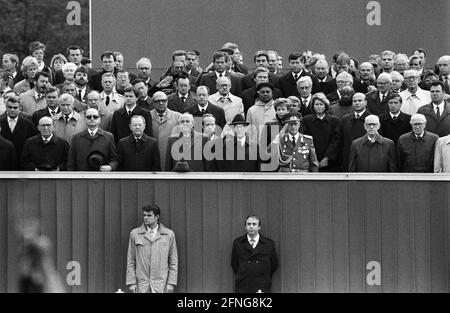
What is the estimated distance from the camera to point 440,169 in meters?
21.0

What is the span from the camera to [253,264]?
66.5ft

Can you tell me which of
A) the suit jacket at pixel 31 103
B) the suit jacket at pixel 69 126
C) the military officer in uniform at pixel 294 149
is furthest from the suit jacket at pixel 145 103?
the military officer in uniform at pixel 294 149

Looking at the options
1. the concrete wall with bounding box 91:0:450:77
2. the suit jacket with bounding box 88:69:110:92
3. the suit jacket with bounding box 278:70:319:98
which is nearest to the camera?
the suit jacket with bounding box 278:70:319:98

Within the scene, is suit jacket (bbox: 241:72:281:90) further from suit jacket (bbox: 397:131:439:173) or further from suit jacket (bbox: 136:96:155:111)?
suit jacket (bbox: 397:131:439:173)

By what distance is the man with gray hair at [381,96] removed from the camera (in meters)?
22.8

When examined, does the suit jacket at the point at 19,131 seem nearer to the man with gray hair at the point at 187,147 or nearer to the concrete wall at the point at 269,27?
the man with gray hair at the point at 187,147

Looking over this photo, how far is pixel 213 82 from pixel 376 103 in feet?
9.13

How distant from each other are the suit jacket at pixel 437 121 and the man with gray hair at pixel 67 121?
4.88 meters

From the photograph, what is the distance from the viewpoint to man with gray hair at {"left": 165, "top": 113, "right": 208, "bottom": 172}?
21.2 m

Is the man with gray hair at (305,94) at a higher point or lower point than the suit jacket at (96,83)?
lower

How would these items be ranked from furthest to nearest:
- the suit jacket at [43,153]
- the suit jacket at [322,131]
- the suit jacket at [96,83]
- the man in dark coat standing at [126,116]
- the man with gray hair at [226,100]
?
the suit jacket at [96,83]
the man with gray hair at [226,100]
the man in dark coat standing at [126,116]
the suit jacket at [322,131]
the suit jacket at [43,153]

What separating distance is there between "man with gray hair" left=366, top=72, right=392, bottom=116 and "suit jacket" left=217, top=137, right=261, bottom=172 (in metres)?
2.37

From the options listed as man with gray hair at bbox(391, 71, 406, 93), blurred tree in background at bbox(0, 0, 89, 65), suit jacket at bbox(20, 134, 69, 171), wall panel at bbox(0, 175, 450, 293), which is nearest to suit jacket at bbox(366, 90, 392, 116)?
man with gray hair at bbox(391, 71, 406, 93)
